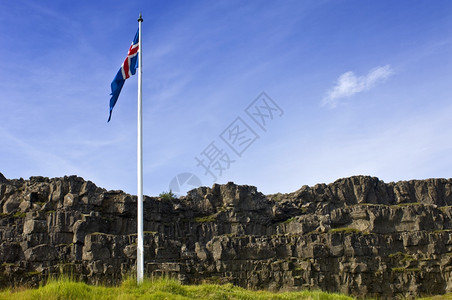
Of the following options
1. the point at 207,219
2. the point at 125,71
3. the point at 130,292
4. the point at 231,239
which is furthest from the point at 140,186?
the point at 207,219

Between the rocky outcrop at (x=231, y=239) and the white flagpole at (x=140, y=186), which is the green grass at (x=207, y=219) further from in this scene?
the white flagpole at (x=140, y=186)

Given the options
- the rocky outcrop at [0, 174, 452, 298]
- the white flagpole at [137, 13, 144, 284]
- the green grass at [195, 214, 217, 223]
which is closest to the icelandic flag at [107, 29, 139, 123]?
the white flagpole at [137, 13, 144, 284]

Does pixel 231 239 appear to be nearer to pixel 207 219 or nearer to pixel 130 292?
pixel 207 219

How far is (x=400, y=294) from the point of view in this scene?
70.3 m

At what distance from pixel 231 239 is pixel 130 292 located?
48.6m

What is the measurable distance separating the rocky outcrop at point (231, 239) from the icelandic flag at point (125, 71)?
96.7 ft

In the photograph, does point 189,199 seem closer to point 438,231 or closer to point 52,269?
point 52,269

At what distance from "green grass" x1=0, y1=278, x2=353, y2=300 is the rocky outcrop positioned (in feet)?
98.5

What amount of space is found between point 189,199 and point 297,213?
20.1 m

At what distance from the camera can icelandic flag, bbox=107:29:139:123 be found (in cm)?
3047

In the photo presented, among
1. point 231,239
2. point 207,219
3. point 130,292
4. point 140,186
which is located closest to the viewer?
point 130,292

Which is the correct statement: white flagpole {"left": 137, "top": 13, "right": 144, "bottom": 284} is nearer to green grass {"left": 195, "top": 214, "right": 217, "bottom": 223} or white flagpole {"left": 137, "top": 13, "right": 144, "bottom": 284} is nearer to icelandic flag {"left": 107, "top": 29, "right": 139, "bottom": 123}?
icelandic flag {"left": 107, "top": 29, "right": 139, "bottom": 123}

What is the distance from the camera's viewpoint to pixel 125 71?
30.7 meters

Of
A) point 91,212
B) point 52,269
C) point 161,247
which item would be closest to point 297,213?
point 161,247
